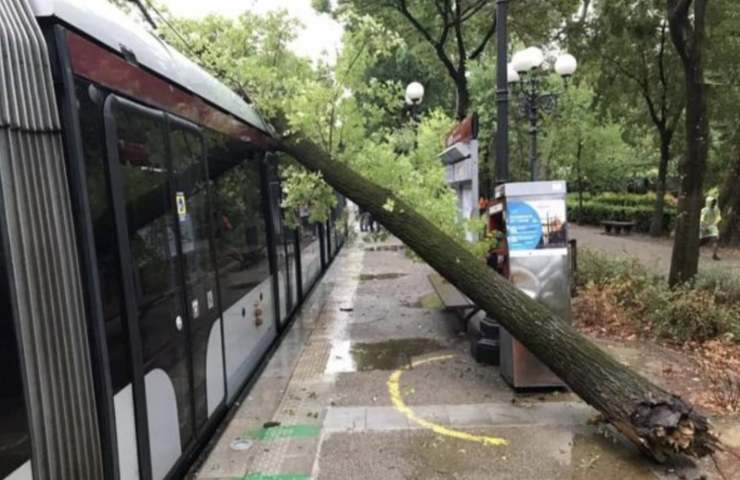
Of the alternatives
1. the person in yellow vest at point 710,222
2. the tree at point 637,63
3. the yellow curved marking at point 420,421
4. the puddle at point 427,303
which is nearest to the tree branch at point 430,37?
the tree at point 637,63

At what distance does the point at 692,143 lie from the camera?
827 centimetres

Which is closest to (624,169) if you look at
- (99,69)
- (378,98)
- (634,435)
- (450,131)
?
(450,131)

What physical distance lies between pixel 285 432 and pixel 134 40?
3.18m

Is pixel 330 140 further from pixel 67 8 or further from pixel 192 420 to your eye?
pixel 67 8

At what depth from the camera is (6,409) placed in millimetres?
2215

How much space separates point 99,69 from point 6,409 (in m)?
1.71

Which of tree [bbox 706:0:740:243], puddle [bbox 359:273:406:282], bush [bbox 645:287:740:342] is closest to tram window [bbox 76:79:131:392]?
bush [bbox 645:287:740:342]

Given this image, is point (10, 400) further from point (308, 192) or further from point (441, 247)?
point (308, 192)

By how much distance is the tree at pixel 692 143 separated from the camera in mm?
8203

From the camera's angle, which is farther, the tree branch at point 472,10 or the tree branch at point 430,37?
the tree branch at point 430,37

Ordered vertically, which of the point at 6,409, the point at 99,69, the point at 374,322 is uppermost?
the point at 99,69

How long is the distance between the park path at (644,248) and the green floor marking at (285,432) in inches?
303

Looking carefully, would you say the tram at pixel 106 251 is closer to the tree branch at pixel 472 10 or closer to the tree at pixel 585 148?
the tree branch at pixel 472 10

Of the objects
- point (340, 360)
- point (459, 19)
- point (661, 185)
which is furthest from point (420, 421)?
point (661, 185)
